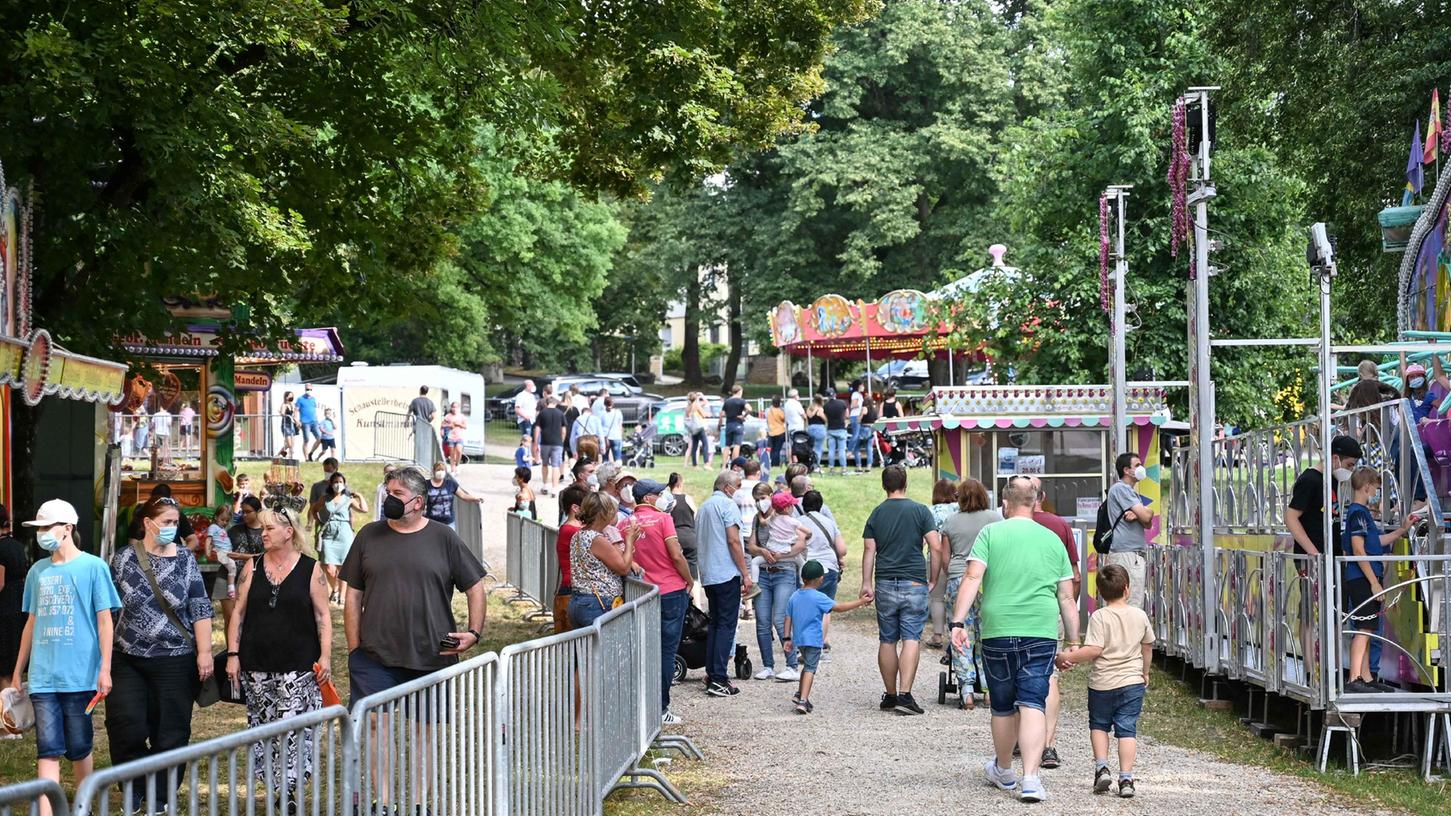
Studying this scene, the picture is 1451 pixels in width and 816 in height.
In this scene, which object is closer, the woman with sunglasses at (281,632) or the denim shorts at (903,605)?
the woman with sunglasses at (281,632)

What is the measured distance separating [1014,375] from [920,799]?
829 inches

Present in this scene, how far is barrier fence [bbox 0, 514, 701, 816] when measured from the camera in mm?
4195

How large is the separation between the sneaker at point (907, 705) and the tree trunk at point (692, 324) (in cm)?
4519

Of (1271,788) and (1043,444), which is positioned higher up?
(1043,444)

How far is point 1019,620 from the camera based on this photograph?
9.48m

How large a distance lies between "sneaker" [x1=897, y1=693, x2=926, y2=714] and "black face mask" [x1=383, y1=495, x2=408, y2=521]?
566 cm

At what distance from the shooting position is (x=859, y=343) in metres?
39.2

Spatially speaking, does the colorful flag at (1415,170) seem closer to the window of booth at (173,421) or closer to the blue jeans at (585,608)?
the blue jeans at (585,608)

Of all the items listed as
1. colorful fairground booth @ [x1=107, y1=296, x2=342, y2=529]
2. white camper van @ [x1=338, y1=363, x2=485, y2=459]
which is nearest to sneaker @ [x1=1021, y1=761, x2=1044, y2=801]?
colorful fairground booth @ [x1=107, y1=296, x2=342, y2=529]

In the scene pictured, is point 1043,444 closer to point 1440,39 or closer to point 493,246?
point 1440,39

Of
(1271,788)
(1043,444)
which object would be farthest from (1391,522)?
(1043,444)

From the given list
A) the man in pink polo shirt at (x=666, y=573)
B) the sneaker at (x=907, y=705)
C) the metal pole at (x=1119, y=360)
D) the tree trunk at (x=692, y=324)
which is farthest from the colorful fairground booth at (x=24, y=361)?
the tree trunk at (x=692, y=324)

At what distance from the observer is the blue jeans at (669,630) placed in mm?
11914

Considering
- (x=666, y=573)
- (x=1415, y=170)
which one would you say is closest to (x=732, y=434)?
(x=1415, y=170)
